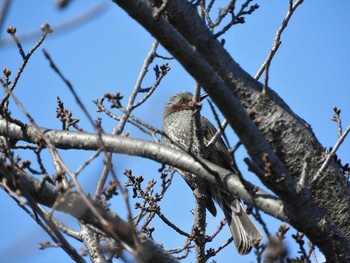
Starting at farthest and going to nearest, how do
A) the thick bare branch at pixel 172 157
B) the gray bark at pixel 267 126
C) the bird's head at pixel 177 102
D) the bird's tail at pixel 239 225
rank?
the bird's head at pixel 177 102
the bird's tail at pixel 239 225
the thick bare branch at pixel 172 157
the gray bark at pixel 267 126

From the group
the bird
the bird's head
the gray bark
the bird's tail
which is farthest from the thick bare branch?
the bird's head

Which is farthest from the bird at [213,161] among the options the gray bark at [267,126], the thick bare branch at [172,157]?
the thick bare branch at [172,157]

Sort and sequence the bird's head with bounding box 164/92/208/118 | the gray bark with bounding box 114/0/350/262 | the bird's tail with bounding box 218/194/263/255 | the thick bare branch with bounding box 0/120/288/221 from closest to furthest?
the gray bark with bounding box 114/0/350/262, the thick bare branch with bounding box 0/120/288/221, the bird's tail with bounding box 218/194/263/255, the bird's head with bounding box 164/92/208/118

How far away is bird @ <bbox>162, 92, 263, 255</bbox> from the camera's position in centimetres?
508

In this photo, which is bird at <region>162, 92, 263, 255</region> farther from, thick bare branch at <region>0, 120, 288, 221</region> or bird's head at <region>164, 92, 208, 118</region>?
thick bare branch at <region>0, 120, 288, 221</region>

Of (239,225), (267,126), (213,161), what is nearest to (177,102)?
(213,161)

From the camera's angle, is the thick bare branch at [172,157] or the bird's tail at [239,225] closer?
the thick bare branch at [172,157]

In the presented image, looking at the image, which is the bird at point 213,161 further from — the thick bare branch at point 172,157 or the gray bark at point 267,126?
the thick bare branch at point 172,157

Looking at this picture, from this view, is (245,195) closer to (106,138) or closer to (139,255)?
(106,138)

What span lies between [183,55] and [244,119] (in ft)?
1.40

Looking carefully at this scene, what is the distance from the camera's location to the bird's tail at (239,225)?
505 centimetres

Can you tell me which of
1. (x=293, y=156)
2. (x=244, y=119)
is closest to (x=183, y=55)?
(x=244, y=119)

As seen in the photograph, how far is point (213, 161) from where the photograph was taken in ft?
19.6

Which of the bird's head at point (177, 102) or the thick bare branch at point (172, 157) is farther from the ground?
the bird's head at point (177, 102)
